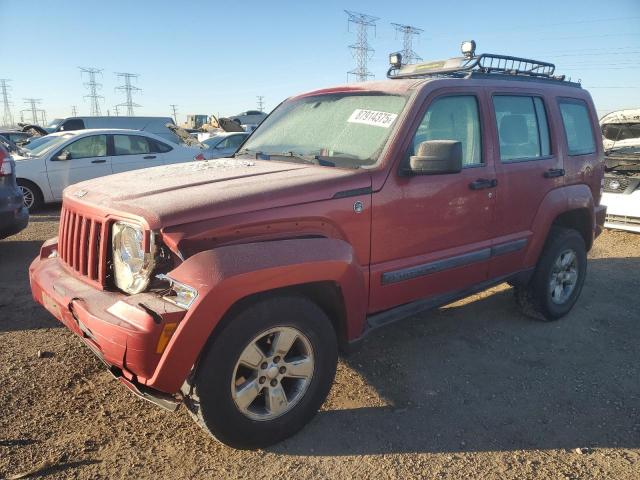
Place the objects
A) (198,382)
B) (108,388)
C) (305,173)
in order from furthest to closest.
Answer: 1. (108,388)
2. (305,173)
3. (198,382)

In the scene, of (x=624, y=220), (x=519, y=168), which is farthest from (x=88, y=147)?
(x=624, y=220)

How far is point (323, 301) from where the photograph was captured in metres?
2.85

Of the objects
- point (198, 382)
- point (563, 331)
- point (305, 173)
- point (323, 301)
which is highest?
point (305, 173)

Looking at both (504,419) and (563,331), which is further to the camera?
(563,331)

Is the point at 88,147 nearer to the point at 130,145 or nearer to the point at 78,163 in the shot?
the point at 78,163

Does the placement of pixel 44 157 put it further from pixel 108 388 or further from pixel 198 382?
pixel 198 382

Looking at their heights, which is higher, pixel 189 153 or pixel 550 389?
pixel 189 153

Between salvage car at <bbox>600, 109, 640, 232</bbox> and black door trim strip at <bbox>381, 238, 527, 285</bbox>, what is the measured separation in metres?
4.45

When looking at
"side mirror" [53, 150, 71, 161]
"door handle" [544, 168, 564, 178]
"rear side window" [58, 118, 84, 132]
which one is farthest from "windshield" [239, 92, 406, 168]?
"rear side window" [58, 118, 84, 132]

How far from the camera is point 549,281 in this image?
14.5 ft

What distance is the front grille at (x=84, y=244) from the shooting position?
2.63m

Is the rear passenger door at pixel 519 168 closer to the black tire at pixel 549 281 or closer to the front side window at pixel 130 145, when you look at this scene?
the black tire at pixel 549 281

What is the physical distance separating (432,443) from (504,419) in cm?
55

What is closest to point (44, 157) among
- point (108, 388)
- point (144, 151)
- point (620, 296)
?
point (144, 151)
